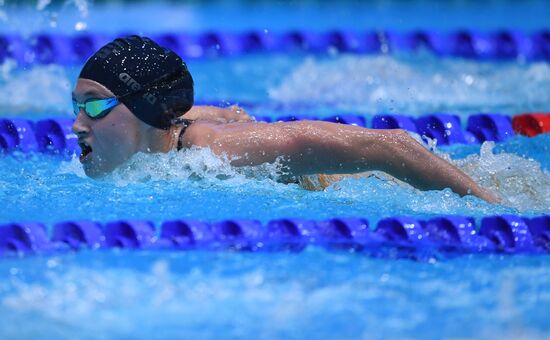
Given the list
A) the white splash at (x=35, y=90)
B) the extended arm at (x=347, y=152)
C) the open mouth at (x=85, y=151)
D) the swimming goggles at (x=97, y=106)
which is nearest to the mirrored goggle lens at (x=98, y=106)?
the swimming goggles at (x=97, y=106)

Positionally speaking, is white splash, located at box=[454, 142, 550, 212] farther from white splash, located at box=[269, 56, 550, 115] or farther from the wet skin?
white splash, located at box=[269, 56, 550, 115]

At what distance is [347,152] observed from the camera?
2855mm

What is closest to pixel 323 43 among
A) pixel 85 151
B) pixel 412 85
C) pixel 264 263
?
pixel 412 85

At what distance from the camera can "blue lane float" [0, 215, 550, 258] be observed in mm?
2717

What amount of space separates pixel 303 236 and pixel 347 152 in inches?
11.4

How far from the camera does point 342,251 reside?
9.02 feet

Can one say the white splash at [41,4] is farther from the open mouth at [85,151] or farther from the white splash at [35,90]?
the open mouth at [85,151]

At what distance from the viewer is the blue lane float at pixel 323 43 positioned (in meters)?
5.42

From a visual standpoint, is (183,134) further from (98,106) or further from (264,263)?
(264,263)

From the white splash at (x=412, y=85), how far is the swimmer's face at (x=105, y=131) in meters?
1.88

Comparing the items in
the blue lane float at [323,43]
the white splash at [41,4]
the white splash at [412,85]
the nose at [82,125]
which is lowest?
the nose at [82,125]

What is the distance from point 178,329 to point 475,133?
2.28 m

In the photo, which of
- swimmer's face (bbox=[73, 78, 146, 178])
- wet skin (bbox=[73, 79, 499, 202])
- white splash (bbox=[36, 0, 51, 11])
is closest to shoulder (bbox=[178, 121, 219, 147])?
wet skin (bbox=[73, 79, 499, 202])

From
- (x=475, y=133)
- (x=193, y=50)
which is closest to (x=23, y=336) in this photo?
(x=475, y=133)
